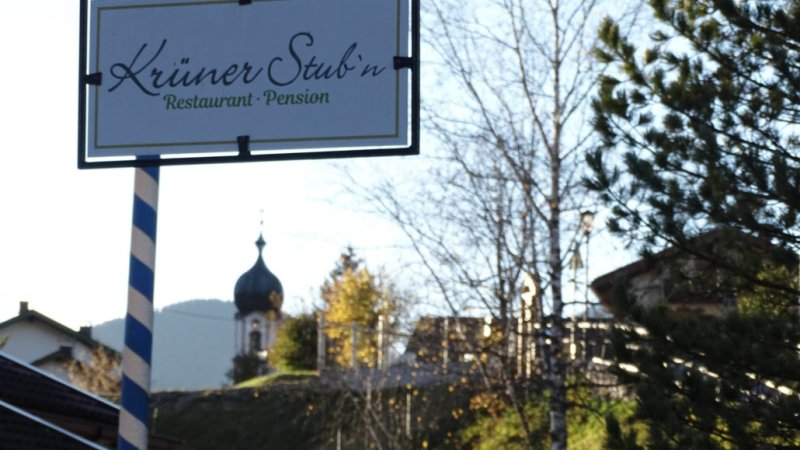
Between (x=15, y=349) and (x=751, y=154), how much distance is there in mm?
39212

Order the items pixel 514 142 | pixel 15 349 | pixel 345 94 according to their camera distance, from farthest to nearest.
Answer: pixel 15 349
pixel 514 142
pixel 345 94

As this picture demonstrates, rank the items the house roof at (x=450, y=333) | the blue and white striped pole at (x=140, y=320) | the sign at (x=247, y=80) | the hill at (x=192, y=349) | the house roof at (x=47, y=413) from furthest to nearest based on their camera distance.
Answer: the hill at (x=192, y=349)
the house roof at (x=450, y=333)
the house roof at (x=47, y=413)
the blue and white striped pole at (x=140, y=320)
the sign at (x=247, y=80)

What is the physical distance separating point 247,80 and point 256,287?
7029cm

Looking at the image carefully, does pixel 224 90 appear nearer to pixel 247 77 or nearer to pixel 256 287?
pixel 247 77

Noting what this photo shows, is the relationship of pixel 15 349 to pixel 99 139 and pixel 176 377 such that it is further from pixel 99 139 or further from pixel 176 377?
pixel 176 377

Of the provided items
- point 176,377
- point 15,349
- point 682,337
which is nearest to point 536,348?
point 682,337

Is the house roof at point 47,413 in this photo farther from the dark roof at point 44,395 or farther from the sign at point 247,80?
the sign at point 247,80

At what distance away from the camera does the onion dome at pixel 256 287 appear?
75062mm

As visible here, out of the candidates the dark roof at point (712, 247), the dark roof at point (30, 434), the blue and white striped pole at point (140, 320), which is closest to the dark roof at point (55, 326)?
the dark roof at point (712, 247)

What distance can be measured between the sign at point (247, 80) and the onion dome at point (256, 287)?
6910cm

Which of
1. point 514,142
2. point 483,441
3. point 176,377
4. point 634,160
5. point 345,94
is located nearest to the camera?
point 345,94

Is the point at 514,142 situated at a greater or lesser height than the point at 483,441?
greater

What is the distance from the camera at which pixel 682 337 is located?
1148 cm

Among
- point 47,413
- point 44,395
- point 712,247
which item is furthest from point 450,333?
point 47,413
